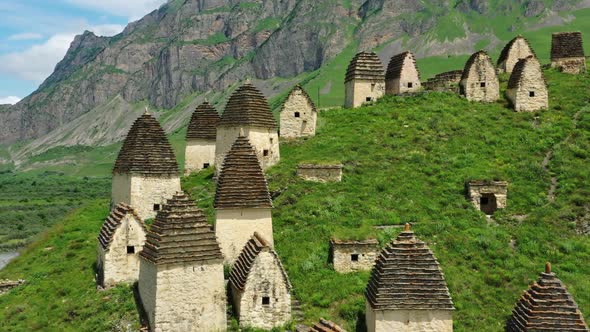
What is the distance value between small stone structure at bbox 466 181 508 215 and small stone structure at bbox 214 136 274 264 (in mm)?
11226

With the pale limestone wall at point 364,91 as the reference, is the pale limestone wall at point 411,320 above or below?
below

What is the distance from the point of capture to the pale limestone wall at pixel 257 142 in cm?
3269

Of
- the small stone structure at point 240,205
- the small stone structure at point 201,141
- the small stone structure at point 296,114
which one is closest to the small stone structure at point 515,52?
the small stone structure at point 296,114

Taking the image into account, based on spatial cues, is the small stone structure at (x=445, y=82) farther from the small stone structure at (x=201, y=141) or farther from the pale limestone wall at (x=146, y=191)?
the pale limestone wall at (x=146, y=191)

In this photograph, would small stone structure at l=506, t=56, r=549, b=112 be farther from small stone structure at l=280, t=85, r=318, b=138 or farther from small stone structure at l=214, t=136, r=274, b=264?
small stone structure at l=214, t=136, r=274, b=264

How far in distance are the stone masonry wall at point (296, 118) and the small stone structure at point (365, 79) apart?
6.38m

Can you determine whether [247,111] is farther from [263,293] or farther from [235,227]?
[263,293]

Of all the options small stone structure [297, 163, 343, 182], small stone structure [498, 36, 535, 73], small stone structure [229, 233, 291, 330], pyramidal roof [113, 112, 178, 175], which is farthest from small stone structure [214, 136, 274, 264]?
small stone structure [498, 36, 535, 73]

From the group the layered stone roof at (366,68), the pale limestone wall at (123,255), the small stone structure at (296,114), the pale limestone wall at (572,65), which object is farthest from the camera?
the pale limestone wall at (572,65)

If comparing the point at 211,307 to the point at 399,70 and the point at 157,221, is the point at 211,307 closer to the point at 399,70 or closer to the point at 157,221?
the point at 157,221

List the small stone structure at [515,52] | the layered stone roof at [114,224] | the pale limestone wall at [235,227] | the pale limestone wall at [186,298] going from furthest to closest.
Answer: the small stone structure at [515,52] < the pale limestone wall at [235,227] < the layered stone roof at [114,224] < the pale limestone wall at [186,298]

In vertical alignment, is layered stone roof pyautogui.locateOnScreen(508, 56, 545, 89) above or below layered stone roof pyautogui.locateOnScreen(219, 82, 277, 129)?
above

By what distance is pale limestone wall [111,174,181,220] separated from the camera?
94.6 feet

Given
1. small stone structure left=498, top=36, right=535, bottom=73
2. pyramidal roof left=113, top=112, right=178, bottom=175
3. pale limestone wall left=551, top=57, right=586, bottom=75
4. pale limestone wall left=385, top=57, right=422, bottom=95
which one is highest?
small stone structure left=498, top=36, right=535, bottom=73
